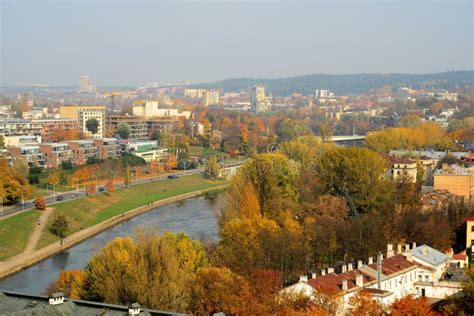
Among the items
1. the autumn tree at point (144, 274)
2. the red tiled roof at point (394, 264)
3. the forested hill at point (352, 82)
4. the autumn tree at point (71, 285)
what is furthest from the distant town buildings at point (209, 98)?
the autumn tree at point (144, 274)

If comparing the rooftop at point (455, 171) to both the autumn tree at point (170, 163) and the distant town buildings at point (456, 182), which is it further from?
the autumn tree at point (170, 163)

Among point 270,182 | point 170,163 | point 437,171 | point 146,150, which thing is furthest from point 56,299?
point 146,150

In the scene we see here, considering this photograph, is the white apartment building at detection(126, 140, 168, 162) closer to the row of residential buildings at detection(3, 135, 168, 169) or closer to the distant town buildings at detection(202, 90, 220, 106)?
the row of residential buildings at detection(3, 135, 168, 169)

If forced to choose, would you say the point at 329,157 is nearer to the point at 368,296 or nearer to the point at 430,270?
the point at 430,270

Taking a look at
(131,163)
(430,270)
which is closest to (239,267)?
(430,270)

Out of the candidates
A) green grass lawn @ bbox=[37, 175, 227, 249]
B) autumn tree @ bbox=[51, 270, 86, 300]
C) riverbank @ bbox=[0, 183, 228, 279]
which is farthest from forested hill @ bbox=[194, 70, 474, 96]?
autumn tree @ bbox=[51, 270, 86, 300]
